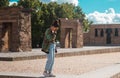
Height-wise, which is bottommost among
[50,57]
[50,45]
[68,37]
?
[68,37]

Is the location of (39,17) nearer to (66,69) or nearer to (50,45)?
(66,69)

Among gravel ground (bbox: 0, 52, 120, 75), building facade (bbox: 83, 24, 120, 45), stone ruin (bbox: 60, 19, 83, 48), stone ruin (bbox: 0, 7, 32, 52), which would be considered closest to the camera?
gravel ground (bbox: 0, 52, 120, 75)

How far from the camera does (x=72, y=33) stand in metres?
35.7

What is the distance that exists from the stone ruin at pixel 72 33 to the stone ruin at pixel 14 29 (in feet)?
32.5

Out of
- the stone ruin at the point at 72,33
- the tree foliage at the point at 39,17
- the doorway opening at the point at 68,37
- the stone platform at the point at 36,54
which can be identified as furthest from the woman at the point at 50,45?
the tree foliage at the point at 39,17

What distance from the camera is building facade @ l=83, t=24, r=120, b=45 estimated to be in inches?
1986

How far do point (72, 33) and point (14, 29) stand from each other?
1144cm

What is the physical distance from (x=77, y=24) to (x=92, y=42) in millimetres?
16671

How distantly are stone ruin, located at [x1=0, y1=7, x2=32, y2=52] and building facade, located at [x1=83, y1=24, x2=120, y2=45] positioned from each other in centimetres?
2631

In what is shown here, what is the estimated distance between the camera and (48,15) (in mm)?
41125

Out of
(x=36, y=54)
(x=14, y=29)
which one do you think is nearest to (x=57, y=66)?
(x=36, y=54)

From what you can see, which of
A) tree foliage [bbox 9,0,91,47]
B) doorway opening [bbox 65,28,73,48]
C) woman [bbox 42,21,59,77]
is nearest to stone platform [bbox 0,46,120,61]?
doorway opening [bbox 65,28,73,48]

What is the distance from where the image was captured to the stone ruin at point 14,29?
81.7 feet

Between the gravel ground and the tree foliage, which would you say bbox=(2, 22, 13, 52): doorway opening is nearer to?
the gravel ground
